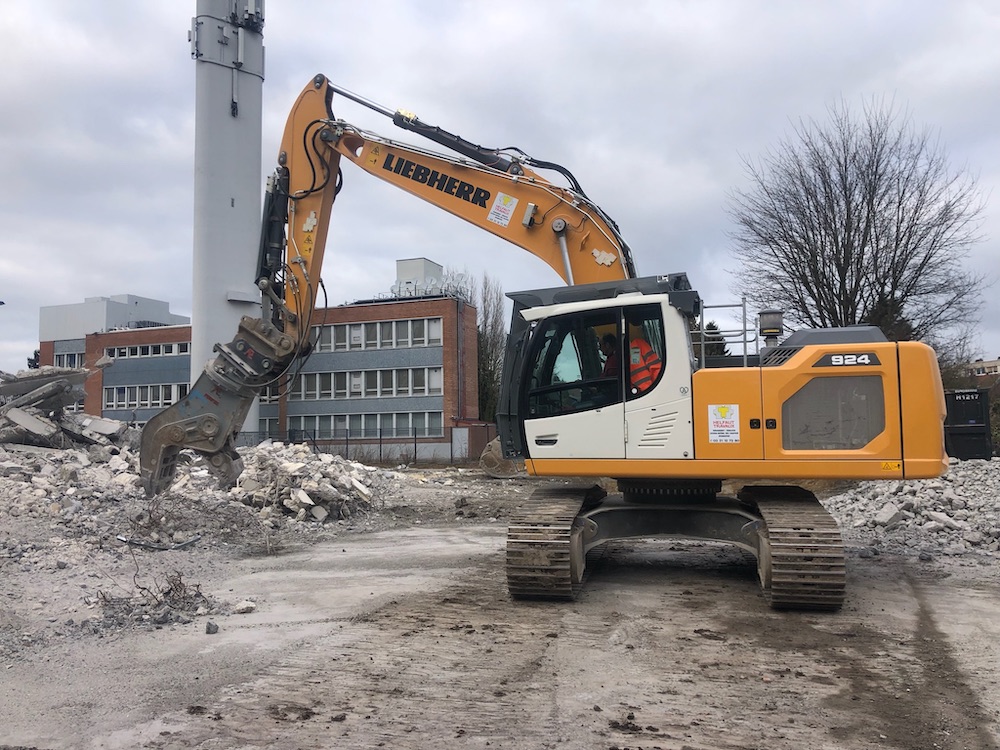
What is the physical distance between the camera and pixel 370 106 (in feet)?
31.4

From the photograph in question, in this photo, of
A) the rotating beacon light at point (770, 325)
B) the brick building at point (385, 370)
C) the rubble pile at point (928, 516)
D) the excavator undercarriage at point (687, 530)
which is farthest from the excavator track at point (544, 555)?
the brick building at point (385, 370)

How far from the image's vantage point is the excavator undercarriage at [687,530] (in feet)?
23.1

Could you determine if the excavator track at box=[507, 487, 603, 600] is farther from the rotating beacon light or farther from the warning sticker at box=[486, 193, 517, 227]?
the warning sticker at box=[486, 193, 517, 227]

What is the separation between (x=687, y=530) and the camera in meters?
8.36

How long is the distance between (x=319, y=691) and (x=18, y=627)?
302cm

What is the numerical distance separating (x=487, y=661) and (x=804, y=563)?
3086mm

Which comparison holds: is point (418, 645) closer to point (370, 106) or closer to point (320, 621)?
point (320, 621)

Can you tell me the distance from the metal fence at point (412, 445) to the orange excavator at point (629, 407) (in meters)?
30.2

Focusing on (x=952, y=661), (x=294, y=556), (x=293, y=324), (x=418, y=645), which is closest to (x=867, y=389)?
(x=952, y=661)

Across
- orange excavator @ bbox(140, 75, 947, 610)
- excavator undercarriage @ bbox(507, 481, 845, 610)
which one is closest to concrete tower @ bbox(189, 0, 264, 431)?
orange excavator @ bbox(140, 75, 947, 610)

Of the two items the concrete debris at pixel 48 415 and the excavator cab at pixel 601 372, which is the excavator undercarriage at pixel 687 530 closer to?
the excavator cab at pixel 601 372

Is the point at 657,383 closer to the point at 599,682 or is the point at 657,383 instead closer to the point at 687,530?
the point at 687,530

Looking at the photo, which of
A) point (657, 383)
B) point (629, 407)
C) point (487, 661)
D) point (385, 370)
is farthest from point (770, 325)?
point (385, 370)

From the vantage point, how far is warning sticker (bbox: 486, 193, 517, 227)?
8.99 meters
